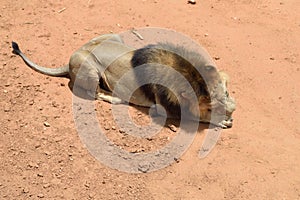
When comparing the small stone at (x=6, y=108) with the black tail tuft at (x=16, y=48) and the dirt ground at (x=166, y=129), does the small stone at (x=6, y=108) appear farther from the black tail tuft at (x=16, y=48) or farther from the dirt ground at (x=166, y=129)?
the black tail tuft at (x=16, y=48)

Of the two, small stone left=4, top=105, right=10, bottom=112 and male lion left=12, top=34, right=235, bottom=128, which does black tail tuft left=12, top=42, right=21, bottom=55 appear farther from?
small stone left=4, top=105, right=10, bottom=112

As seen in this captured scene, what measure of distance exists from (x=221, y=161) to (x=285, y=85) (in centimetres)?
232

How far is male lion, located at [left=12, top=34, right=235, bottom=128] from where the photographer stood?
22.0 feet

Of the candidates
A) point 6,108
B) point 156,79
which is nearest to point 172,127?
point 156,79

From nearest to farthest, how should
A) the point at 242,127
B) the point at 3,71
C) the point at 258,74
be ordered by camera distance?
the point at 242,127, the point at 3,71, the point at 258,74

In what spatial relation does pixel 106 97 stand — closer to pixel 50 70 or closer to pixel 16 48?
pixel 50 70

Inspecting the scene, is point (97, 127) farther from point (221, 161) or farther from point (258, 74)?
point (258, 74)

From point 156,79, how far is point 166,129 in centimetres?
80

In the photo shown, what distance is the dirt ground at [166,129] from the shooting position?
5988 millimetres

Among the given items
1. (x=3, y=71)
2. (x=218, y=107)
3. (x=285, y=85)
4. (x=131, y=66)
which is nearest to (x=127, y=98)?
(x=131, y=66)

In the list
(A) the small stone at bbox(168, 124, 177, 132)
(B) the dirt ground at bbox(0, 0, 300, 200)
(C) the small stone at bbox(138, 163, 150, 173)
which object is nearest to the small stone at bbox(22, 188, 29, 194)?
(B) the dirt ground at bbox(0, 0, 300, 200)

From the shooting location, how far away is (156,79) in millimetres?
6906

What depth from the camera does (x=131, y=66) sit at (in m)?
7.00

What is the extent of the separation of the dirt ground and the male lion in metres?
0.34
